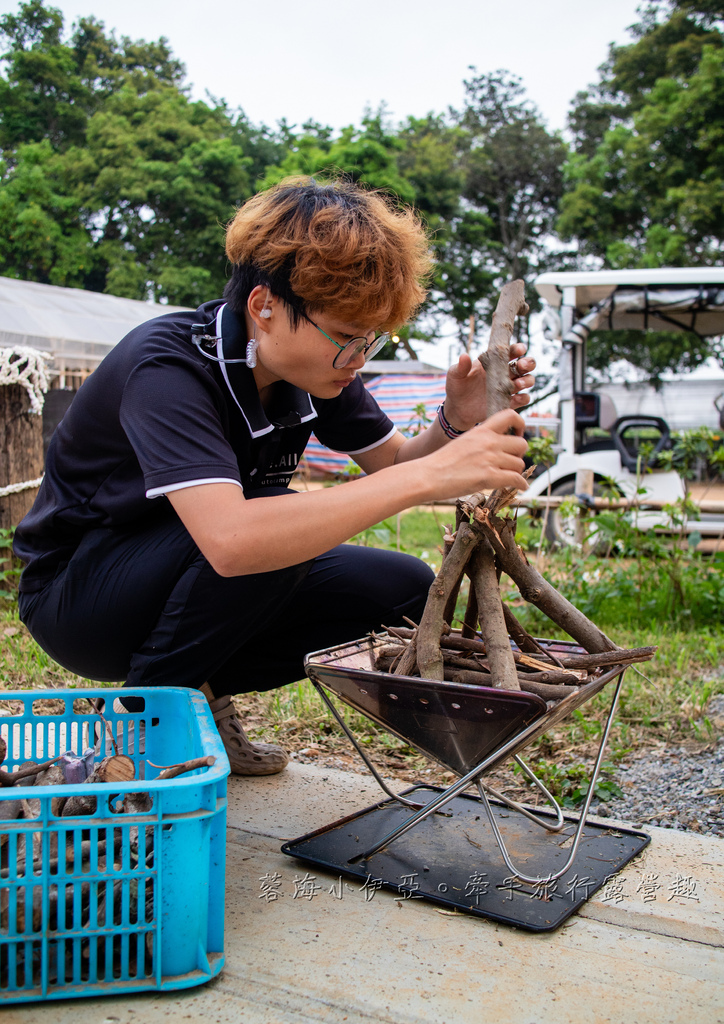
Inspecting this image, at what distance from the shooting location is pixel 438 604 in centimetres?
169

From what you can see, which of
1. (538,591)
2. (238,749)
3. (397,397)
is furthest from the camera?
(397,397)

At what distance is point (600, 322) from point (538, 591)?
629 centimetres

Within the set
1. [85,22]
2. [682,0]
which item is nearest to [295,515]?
[682,0]

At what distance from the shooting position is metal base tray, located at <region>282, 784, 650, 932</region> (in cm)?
161

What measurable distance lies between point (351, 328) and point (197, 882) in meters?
1.09

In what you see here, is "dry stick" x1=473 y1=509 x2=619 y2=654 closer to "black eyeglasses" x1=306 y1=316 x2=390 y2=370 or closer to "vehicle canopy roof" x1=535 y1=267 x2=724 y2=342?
"black eyeglasses" x1=306 y1=316 x2=390 y2=370

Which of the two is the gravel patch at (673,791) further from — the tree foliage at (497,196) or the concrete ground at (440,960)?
the tree foliage at (497,196)

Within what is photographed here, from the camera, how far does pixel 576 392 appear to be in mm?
7164

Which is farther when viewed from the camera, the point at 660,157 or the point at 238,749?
the point at 660,157

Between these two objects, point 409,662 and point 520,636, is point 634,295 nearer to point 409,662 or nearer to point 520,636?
point 520,636

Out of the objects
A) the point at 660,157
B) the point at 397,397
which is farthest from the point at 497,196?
the point at 397,397

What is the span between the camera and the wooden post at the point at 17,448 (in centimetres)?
411

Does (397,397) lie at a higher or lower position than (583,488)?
higher

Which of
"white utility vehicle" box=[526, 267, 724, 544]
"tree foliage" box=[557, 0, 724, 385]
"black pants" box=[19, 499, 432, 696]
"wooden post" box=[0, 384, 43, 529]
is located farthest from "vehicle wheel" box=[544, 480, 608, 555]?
"tree foliage" box=[557, 0, 724, 385]
